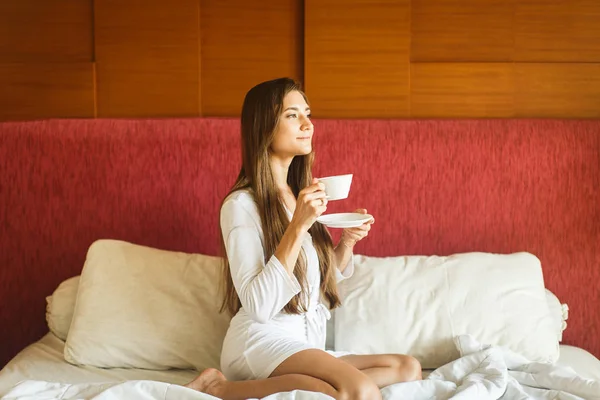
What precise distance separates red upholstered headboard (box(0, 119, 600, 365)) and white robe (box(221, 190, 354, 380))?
0.57 metres

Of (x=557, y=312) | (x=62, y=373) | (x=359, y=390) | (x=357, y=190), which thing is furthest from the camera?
(x=357, y=190)

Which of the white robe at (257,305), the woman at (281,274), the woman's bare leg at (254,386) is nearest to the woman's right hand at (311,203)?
the woman at (281,274)

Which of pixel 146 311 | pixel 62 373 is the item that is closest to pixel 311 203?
pixel 146 311

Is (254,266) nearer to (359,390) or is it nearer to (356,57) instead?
(359,390)

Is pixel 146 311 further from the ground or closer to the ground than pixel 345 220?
closer to the ground

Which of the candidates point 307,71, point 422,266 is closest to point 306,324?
point 422,266

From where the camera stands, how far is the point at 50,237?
2.69m

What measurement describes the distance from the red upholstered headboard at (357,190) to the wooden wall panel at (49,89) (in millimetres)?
173

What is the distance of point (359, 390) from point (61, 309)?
113 cm

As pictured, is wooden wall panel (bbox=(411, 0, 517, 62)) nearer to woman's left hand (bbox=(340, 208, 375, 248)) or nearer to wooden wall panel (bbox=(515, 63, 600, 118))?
wooden wall panel (bbox=(515, 63, 600, 118))

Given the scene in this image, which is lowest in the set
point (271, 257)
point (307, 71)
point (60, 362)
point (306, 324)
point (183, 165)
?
point (60, 362)

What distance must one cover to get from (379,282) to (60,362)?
1.01 metres

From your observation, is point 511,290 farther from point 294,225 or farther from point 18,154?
point 18,154

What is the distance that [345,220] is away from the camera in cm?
201
